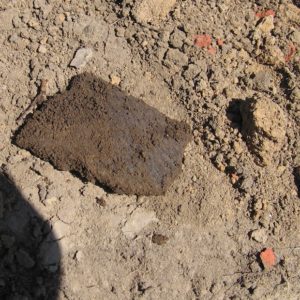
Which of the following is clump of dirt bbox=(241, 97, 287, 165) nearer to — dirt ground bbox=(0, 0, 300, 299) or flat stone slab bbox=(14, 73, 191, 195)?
dirt ground bbox=(0, 0, 300, 299)

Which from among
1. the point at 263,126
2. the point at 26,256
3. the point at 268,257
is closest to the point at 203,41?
the point at 263,126

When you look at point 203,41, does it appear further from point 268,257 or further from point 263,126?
point 268,257

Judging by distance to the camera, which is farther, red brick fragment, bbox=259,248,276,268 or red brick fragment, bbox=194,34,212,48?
red brick fragment, bbox=194,34,212,48

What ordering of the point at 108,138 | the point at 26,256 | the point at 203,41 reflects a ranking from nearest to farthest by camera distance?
1. the point at 26,256
2. the point at 108,138
3. the point at 203,41

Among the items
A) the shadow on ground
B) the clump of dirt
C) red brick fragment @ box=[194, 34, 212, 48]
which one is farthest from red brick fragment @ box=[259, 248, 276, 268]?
red brick fragment @ box=[194, 34, 212, 48]

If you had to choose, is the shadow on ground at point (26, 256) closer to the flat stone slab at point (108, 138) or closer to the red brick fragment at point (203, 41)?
the flat stone slab at point (108, 138)

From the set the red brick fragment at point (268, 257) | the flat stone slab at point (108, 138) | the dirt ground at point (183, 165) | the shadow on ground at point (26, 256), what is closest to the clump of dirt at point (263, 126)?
the dirt ground at point (183, 165)

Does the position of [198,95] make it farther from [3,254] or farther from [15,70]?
[3,254]
